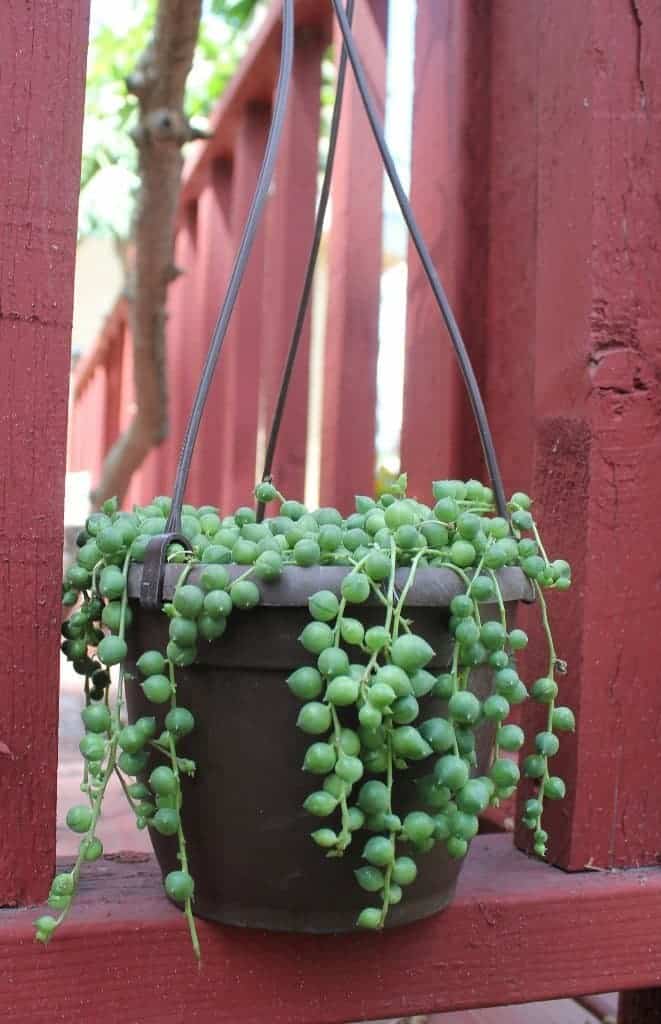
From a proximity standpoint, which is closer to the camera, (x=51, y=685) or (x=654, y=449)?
(x=51, y=685)

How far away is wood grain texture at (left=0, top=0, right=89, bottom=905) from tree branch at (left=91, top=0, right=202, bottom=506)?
0.86 m

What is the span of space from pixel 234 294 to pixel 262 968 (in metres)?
0.51

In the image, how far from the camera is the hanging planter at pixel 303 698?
66 centimetres

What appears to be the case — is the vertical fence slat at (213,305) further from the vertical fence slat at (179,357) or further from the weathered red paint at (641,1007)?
the weathered red paint at (641,1007)

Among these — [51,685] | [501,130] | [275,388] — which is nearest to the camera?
[51,685]

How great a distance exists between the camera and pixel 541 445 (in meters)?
1.04

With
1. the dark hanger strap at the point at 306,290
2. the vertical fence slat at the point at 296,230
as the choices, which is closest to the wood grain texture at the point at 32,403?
the dark hanger strap at the point at 306,290

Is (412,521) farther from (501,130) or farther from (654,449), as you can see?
(501,130)

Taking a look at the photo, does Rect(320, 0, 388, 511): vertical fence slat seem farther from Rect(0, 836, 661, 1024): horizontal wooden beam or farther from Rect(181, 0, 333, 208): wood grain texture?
Rect(0, 836, 661, 1024): horizontal wooden beam

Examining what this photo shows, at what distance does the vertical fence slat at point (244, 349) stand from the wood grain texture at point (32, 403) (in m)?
1.77

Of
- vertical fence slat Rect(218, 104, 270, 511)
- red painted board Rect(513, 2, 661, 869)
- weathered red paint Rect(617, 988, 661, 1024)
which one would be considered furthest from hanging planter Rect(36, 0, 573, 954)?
vertical fence slat Rect(218, 104, 270, 511)

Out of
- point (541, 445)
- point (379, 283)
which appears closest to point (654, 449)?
point (541, 445)

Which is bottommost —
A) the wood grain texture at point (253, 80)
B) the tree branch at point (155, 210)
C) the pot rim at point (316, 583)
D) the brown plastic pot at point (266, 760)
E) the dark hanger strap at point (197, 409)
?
the brown plastic pot at point (266, 760)

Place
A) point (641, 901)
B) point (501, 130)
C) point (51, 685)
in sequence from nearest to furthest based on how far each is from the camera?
point (51, 685) < point (641, 901) < point (501, 130)
